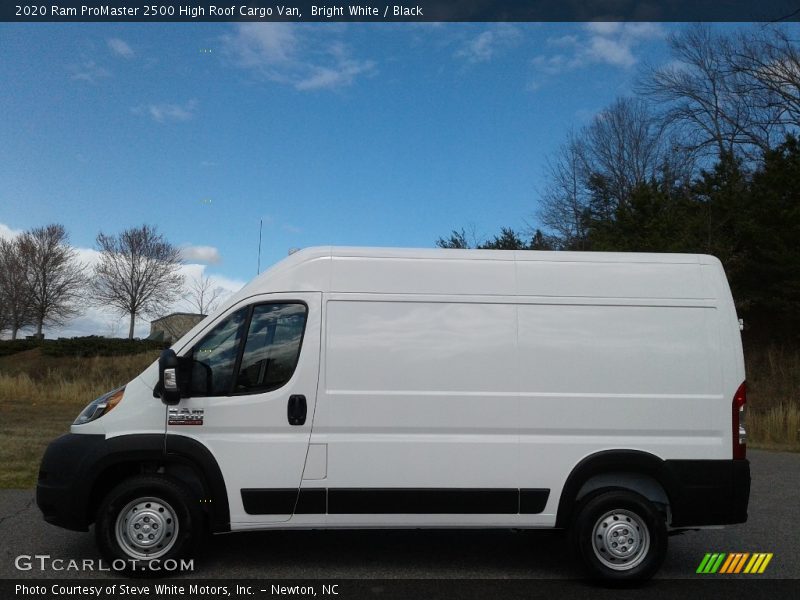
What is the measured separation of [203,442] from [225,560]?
1.19 metres

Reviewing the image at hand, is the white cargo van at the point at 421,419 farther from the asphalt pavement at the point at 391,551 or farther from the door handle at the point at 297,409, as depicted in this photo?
the asphalt pavement at the point at 391,551

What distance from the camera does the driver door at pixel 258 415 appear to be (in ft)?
17.5

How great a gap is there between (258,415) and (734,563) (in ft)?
13.2

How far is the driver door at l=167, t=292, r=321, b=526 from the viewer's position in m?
5.34

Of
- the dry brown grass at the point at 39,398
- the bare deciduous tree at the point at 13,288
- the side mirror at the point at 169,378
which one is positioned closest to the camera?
the side mirror at the point at 169,378

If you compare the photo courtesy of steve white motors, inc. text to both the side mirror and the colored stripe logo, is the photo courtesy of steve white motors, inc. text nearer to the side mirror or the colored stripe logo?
the side mirror

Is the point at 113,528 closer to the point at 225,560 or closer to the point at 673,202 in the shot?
the point at 225,560

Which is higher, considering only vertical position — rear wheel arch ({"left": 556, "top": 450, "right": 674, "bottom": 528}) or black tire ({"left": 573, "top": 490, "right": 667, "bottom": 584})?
rear wheel arch ({"left": 556, "top": 450, "right": 674, "bottom": 528})

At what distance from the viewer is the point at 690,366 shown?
5.56 m

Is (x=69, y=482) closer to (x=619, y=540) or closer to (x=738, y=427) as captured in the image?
(x=619, y=540)

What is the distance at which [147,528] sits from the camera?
5410 mm

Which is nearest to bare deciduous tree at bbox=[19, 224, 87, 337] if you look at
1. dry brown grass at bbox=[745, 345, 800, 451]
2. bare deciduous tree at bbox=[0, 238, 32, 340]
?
bare deciduous tree at bbox=[0, 238, 32, 340]

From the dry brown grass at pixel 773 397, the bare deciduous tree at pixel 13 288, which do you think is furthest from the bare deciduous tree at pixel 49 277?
the dry brown grass at pixel 773 397

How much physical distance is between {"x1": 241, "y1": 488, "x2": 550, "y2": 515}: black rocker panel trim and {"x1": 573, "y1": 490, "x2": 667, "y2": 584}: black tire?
1.49 ft
